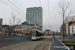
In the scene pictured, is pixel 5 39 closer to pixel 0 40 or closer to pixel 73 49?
pixel 0 40

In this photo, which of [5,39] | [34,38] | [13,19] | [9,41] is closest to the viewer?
[5,39]

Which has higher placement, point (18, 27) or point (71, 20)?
point (71, 20)

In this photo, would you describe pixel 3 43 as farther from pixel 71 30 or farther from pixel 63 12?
pixel 71 30

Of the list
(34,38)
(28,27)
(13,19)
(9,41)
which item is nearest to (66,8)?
(9,41)

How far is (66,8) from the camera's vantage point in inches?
704

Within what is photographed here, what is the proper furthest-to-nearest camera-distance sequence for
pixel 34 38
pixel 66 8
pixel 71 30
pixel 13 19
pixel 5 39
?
pixel 71 30 < pixel 13 19 < pixel 34 38 < pixel 66 8 < pixel 5 39

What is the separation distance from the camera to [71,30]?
87.2 m

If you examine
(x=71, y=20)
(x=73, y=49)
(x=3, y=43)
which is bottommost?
(x=73, y=49)

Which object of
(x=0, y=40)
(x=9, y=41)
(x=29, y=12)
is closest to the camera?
(x=0, y=40)

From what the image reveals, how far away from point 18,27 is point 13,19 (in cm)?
4681

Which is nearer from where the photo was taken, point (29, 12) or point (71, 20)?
point (29, 12)

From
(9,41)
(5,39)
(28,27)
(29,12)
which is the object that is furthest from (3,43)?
(28,27)

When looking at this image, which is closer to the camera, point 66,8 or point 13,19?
point 66,8

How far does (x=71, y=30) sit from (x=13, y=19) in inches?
2511
